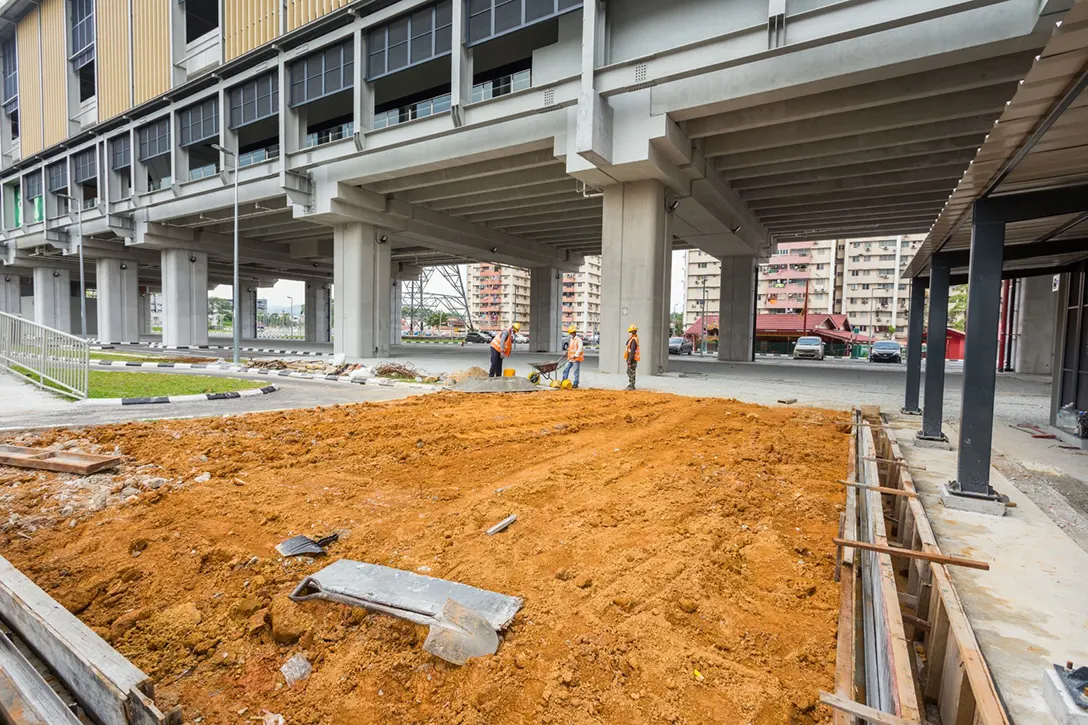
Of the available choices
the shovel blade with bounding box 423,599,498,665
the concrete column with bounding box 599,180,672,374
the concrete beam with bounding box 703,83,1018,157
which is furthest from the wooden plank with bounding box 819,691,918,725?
the concrete beam with bounding box 703,83,1018,157

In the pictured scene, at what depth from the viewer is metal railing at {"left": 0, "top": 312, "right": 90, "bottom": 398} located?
958 centimetres

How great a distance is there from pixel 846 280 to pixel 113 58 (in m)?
85.2

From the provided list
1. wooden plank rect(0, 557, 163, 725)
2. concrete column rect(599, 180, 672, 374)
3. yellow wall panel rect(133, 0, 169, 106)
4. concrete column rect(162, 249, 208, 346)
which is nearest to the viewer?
wooden plank rect(0, 557, 163, 725)

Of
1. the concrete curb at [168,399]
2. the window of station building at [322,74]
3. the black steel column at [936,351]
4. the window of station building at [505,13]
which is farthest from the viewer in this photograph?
the window of station building at [322,74]

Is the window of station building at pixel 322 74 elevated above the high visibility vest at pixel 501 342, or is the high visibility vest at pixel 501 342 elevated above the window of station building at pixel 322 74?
the window of station building at pixel 322 74

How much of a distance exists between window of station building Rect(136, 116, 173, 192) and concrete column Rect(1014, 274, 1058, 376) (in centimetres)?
4120

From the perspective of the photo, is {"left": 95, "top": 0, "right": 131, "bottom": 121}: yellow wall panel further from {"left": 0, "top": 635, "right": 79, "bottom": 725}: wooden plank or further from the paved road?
{"left": 0, "top": 635, "right": 79, "bottom": 725}: wooden plank

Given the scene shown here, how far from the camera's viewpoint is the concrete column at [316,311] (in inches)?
1911

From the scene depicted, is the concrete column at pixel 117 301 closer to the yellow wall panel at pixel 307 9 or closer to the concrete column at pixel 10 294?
the concrete column at pixel 10 294

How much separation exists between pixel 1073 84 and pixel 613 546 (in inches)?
159

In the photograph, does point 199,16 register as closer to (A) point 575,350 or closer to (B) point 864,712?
(A) point 575,350

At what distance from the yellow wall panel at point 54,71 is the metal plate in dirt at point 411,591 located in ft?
144

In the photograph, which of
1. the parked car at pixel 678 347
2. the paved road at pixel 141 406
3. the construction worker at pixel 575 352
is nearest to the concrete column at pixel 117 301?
the paved road at pixel 141 406

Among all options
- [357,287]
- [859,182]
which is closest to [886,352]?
[859,182]
